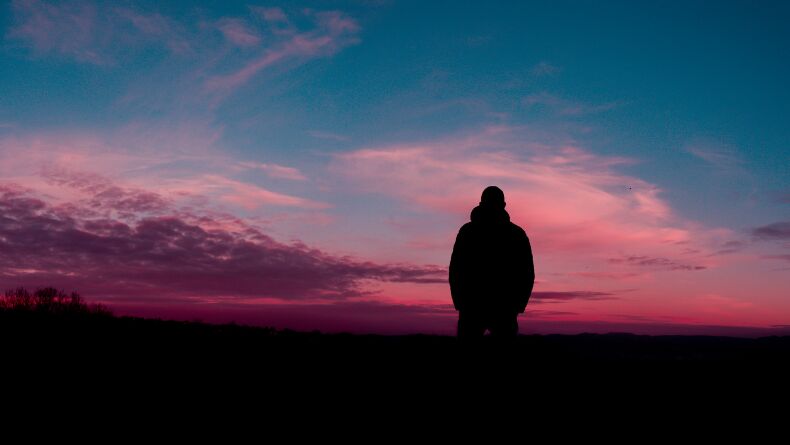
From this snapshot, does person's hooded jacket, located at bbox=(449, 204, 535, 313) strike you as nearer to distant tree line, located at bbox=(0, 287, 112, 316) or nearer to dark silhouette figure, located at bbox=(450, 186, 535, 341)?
dark silhouette figure, located at bbox=(450, 186, 535, 341)

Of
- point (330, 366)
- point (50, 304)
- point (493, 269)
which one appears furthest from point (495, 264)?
point (50, 304)

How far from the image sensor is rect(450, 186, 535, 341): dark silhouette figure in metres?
8.67

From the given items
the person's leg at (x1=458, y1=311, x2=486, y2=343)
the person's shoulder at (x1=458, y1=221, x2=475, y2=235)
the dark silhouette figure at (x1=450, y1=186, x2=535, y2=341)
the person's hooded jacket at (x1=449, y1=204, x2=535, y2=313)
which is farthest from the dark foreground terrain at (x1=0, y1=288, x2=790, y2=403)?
the person's shoulder at (x1=458, y1=221, x2=475, y2=235)

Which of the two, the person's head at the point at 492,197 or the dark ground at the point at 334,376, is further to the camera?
the person's head at the point at 492,197

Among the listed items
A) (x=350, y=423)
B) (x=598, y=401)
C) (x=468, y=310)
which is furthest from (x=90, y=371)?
(x=598, y=401)

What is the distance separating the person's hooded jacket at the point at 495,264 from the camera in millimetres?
8664

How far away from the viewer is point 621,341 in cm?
6569

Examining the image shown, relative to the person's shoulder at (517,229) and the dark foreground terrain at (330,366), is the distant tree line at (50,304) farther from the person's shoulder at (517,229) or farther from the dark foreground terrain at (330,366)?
the person's shoulder at (517,229)

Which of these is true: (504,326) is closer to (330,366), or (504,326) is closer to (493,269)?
(493,269)

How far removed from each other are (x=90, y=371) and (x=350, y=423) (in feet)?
14.2

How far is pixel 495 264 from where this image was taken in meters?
8.68

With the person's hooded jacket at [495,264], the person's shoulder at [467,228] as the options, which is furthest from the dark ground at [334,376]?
the person's shoulder at [467,228]

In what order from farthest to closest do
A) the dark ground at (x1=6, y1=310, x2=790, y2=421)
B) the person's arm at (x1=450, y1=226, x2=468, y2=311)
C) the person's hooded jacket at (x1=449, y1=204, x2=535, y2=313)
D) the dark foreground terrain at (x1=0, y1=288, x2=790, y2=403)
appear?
the person's arm at (x1=450, y1=226, x2=468, y2=311), the person's hooded jacket at (x1=449, y1=204, x2=535, y2=313), the dark foreground terrain at (x1=0, y1=288, x2=790, y2=403), the dark ground at (x1=6, y1=310, x2=790, y2=421)

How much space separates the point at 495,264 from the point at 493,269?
0.08m
